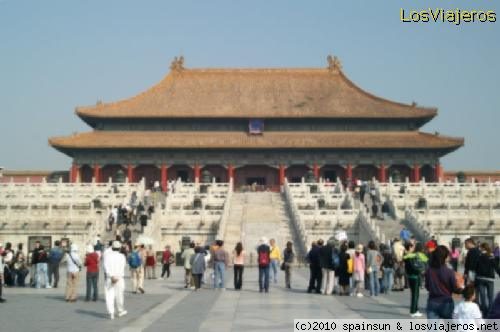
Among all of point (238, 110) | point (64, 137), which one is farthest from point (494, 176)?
point (64, 137)

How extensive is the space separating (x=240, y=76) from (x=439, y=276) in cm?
5722

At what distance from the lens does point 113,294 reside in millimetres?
14383

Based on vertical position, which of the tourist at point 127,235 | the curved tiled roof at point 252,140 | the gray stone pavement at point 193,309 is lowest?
the gray stone pavement at point 193,309

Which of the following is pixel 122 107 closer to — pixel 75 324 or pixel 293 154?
pixel 293 154

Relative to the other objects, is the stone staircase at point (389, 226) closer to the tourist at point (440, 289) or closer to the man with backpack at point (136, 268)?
the man with backpack at point (136, 268)

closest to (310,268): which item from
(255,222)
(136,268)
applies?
(136,268)

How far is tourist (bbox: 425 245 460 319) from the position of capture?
10.4 meters

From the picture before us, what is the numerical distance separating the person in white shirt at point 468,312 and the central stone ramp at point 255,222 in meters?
20.1

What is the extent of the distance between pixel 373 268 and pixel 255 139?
40.5 metres

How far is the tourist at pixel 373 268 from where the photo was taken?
60.3 feet

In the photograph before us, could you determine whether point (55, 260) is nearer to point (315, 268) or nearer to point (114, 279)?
point (114, 279)

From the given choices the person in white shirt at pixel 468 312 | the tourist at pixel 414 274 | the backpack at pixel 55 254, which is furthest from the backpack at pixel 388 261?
the person in white shirt at pixel 468 312

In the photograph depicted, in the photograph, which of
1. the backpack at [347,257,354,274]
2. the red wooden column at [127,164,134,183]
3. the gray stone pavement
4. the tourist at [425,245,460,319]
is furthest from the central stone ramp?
the red wooden column at [127,164,134,183]

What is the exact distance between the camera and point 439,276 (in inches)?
420
